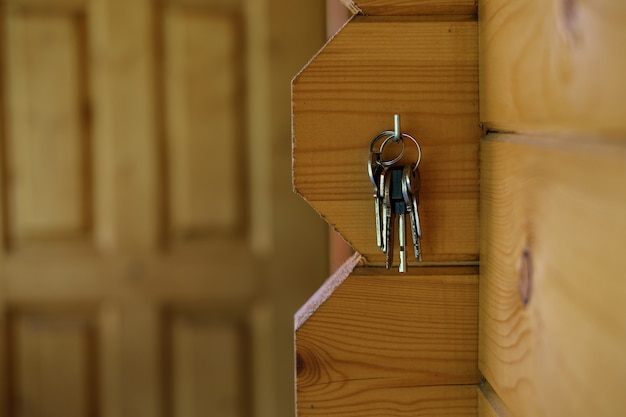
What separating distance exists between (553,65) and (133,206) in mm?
1689

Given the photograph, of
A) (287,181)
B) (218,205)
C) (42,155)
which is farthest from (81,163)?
(287,181)

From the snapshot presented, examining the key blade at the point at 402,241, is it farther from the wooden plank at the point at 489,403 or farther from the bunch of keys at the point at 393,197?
the wooden plank at the point at 489,403

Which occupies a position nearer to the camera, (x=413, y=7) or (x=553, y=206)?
(x=553, y=206)

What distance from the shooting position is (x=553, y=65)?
0.45 meters

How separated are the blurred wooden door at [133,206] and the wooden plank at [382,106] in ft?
4.58

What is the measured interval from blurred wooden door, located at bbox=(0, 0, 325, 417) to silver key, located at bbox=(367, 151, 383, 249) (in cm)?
142

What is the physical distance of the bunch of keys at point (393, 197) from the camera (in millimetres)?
602

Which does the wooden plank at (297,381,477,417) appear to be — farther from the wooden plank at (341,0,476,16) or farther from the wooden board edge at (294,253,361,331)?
the wooden plank at (341,0,476,16)

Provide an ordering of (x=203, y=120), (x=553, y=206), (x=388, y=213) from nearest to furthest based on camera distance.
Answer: (x=553, y=206)
(x=388, y=213)
(x=203, y=120)

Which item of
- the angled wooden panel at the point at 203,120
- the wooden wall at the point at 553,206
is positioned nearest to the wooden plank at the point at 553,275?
the wooden wall at the point at 553,206

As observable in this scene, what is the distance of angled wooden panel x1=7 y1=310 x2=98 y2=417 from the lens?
6.76 feet

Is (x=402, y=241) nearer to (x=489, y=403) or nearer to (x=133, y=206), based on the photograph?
(x=489, y=403)

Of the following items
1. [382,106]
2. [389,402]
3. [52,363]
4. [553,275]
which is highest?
[382,106]

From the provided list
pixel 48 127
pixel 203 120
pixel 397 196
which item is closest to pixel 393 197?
pixel 397 196
